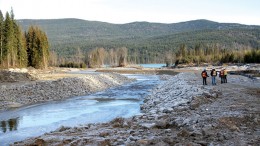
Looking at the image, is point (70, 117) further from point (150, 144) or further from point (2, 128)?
point (150, 144)

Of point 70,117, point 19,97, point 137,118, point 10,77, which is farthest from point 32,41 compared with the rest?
point 137,118

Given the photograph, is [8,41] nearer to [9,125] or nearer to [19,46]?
[19,46]

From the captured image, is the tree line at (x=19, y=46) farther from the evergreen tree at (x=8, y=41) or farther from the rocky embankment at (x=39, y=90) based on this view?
the rocky embankment at (x=39, y=90)

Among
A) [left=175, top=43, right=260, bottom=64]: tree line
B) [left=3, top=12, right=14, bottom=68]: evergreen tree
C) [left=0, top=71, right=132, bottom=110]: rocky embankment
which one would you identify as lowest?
[left=0, top=71, right=132, bottom=110]: rocky embankment

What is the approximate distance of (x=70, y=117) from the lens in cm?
2009

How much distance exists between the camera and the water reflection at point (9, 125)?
16448 millimetres

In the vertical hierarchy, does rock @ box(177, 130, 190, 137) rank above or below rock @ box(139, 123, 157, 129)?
above

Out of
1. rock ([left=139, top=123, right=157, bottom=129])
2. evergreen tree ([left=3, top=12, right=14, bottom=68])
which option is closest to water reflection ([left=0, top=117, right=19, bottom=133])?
rock ([left=139, top=123, right=157, bottom=129])

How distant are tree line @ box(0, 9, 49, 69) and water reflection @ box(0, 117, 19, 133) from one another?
5048cm

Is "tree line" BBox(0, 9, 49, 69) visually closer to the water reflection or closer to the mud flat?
the water reflection

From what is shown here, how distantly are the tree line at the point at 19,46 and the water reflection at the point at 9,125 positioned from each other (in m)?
50.5

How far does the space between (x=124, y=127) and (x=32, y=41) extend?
8251cm

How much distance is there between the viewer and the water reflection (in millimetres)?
16448

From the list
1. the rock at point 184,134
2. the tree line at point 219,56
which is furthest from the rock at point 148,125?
the tree line at point 219,56
